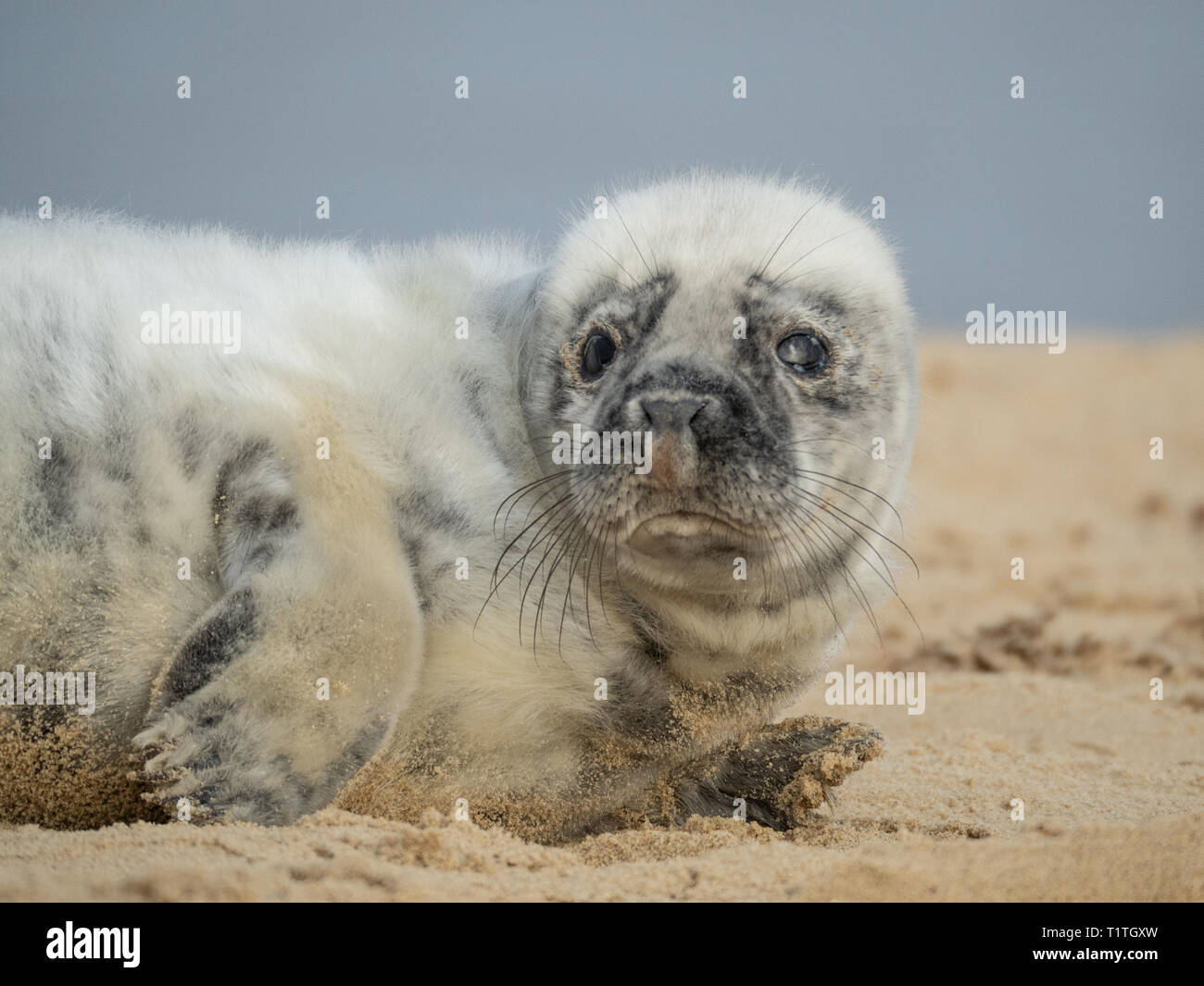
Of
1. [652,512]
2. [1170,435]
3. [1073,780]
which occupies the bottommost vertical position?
[1073,780]

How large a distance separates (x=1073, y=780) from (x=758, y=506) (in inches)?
70.1

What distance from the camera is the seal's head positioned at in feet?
8.26

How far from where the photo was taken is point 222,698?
2.42 m

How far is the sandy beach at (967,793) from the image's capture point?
7.14ft

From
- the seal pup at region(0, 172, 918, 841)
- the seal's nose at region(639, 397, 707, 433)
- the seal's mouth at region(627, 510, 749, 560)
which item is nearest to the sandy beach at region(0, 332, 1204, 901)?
the seal pup at region(0, 172, 918, 841)

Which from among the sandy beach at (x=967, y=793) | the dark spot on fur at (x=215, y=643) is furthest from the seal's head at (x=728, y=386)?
the dark spot on fur at (x=215, y=643)

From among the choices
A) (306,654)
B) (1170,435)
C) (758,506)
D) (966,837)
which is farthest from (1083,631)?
(1170,435)

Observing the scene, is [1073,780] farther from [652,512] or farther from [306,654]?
[306,654]

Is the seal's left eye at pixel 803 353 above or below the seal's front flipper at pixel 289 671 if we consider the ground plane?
above

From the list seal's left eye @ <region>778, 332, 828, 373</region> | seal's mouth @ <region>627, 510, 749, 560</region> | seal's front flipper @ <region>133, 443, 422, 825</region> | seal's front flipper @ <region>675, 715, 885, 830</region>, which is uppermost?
seal's left eye @ <region>778, 332, 828, 373</region>

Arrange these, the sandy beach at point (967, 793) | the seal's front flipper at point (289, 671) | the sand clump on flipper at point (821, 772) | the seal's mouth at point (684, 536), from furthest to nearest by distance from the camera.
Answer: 1. the sand clump on flipper at point (821, 772)
2. the seal's mouth at point (684, 536)
3. the seal's front flipper at point (289, 671)
4. the sandy beach at point (967, 793)

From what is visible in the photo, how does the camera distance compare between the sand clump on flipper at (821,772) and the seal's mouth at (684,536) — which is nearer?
the seal's mouth at (684,536)

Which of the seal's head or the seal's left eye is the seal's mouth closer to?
the seal's head

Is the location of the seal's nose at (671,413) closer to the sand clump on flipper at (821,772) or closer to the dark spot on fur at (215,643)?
the dark spot on fur at (215,643)
